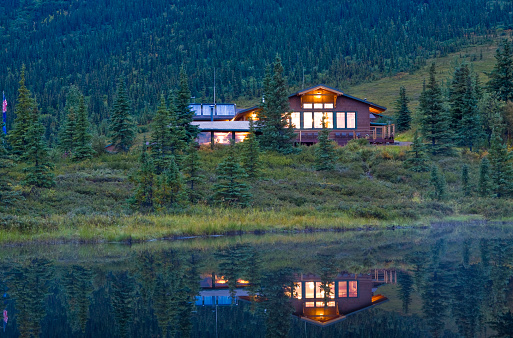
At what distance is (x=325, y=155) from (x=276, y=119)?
822cm

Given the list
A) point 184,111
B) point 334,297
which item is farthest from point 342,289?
point 184,111

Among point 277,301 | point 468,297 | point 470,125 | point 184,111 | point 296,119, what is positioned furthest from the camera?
point 296,119

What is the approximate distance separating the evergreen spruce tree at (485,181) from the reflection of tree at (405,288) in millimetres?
22425

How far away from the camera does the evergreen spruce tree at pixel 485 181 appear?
122 ft

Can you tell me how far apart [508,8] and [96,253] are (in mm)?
161781

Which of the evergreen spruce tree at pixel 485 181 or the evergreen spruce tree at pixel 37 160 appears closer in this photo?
the evergreen spruce tree at pixel 37 160

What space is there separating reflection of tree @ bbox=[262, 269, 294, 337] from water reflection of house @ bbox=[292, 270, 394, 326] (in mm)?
240

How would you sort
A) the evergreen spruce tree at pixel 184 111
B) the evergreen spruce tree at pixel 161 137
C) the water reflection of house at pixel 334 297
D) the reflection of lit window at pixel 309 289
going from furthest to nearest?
the evergreen spruce tree at pixel 184 111
the evergreen spruce tree at pixel 161 137
the reflection of lit window at pixel 309 289
the water reflection of house at pixel 334 297

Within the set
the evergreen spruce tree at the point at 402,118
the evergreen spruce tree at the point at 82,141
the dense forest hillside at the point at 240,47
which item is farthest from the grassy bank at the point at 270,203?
the dense forest hillside at the point at 240,47

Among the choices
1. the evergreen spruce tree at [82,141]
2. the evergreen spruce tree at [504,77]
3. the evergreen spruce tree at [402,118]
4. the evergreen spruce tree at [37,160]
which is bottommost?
the evergreen spruce tree at [37,160]

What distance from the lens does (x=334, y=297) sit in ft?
46.1

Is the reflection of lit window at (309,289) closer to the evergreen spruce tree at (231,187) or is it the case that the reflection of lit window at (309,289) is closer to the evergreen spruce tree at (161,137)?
the evergreen spruce tree at (231,187)

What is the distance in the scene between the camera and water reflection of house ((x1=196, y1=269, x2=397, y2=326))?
12858 millimetres

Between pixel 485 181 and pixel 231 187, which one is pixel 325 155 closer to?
pixel 485 181
